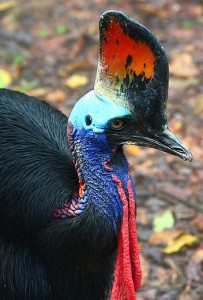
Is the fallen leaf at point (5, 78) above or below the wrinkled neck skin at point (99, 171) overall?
above

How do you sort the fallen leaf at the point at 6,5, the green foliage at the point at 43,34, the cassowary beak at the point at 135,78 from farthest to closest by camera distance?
the fallen leaf at the point at 6,5
the green foliage at the point at 43,34
the cassowary beak at the point at 135,78

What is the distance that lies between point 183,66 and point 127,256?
7.52ft

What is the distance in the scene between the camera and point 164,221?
3.20 metres

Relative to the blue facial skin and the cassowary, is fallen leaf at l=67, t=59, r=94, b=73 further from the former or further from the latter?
the blue facial skin

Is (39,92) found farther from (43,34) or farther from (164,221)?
(164,221)

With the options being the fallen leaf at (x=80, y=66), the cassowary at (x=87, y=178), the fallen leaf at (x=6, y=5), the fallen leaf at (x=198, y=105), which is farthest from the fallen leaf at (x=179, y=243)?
the fallen leaf at (x=6, y=5)

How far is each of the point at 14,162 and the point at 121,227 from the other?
382 millimetres

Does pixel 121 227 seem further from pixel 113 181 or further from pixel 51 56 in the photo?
pixel 51 56

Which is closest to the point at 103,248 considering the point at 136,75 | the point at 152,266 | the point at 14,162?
the point at 14,162

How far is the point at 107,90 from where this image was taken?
196 centimetres

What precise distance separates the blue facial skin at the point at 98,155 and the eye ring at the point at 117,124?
1 cm

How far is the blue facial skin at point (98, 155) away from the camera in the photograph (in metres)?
1.95

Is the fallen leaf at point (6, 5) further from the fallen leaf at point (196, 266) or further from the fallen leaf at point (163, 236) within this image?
the fallen leaf at point (196, 266)

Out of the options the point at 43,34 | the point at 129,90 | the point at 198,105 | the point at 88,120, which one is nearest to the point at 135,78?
the point at 129,90
